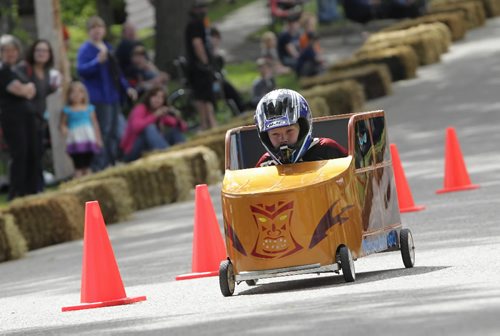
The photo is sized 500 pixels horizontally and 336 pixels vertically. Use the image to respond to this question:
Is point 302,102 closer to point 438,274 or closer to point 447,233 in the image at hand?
point 438,274

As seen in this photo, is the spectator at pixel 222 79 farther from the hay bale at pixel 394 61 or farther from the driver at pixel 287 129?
the driver at pixel 287 129

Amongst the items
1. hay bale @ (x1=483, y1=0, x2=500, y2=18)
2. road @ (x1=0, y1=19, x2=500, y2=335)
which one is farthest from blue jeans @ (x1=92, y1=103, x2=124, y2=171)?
hay bale @ (x1=483, y1=0, x2=500, y2=18)

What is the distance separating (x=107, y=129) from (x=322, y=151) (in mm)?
13092

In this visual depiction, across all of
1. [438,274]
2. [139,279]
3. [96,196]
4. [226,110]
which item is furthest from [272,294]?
[226,110]

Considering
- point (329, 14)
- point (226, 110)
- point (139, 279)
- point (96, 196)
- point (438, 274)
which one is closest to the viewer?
point (438, 274)

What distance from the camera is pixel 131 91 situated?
26.2m

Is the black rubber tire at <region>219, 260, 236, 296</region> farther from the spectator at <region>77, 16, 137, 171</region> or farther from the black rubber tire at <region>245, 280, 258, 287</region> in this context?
the spectator at <region>77, 16, 137, 171</region>

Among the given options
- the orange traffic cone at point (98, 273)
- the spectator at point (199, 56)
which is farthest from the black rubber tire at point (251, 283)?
the spectator at point (199, 56)

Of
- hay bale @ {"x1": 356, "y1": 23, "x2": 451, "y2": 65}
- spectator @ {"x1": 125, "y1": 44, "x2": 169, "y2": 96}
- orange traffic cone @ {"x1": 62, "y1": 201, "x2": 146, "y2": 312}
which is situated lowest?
hay bale @ {"x1": 356, "y1": 23, "x2": 451, "y2": 65}

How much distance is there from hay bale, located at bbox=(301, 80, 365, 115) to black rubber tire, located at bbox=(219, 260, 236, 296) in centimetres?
1752

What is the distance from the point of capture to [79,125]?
79.5 feet

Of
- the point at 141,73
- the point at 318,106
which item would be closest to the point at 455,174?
the point at 318,106

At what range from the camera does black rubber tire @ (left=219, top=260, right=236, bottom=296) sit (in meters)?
12.0

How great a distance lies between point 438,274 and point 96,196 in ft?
32.5
